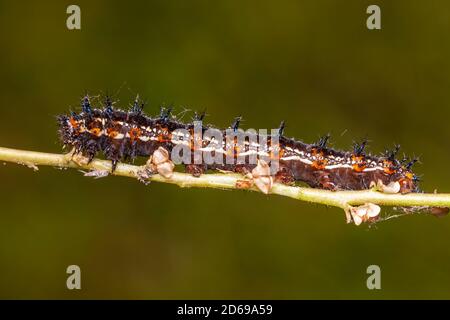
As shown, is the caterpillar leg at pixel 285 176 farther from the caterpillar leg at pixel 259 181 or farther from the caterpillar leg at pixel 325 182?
the caterpillar leg at pixel 259 181

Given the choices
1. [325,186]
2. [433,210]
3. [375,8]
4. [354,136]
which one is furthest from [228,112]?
[433,210]

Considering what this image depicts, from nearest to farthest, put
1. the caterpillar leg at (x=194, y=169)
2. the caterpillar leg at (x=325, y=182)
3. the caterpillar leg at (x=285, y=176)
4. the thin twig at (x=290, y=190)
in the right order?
the thin twig at (x=290, y=190) < the caterpillar leg at (x=285, y=176) < the caterpillar leg at (x=194, y=169) < the caterpillar leg at (x=325, y=182)

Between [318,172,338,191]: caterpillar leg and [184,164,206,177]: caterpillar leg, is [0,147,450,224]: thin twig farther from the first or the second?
[318,172,338,191]: caterpillar leg

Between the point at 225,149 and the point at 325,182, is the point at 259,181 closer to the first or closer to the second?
the point at 225,149

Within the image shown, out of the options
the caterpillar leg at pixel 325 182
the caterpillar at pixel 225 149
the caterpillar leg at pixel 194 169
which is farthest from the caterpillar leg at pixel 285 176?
the caterpillar leg at pixel 194 169

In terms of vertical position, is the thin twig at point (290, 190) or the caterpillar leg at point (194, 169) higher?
the caterpillar leg at point (194, 169)

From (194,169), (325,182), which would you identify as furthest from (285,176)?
(194,169)
